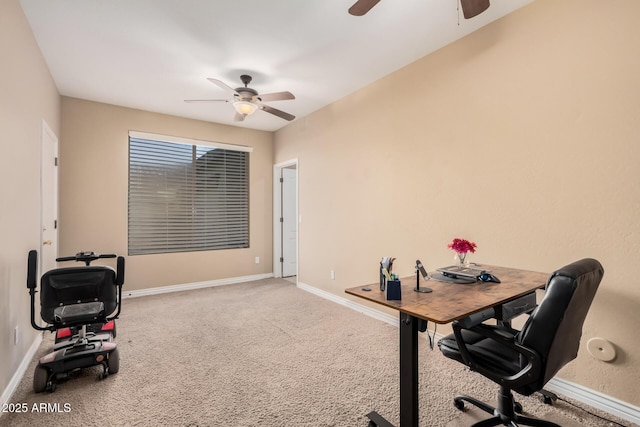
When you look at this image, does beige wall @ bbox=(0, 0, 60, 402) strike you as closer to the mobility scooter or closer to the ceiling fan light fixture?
the mobility scooter

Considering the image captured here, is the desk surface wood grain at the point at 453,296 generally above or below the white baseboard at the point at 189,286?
above

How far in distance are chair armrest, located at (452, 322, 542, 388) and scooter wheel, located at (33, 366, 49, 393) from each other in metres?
2.67

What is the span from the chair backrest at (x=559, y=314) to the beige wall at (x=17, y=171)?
2996 mm

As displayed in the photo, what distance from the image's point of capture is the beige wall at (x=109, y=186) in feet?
13.2

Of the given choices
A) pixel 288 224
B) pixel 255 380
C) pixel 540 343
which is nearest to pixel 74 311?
pixel 255 380

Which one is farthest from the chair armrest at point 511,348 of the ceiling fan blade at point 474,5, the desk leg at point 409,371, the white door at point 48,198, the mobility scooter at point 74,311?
the white door at point 48,198

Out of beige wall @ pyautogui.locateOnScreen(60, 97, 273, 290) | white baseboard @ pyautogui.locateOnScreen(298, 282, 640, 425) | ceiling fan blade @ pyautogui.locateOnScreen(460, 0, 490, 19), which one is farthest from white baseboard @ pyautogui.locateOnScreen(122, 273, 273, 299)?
ceiling fan blade @ pyautogui.locateOnScreen(460, 0, 490, 19)

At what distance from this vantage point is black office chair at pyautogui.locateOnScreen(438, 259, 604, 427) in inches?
48.9

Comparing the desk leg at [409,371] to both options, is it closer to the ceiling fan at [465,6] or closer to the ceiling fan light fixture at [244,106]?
the ceiling fan at [465,6]

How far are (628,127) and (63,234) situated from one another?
18.6 ft

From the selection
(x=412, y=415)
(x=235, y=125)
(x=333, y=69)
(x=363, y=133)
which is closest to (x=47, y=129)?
(x=235, y=125)

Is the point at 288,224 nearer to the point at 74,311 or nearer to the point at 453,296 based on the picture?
the point at 74,311

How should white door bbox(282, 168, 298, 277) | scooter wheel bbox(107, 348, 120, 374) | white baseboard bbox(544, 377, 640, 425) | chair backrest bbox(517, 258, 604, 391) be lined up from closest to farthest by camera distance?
chair backrest bbox(517, 258, 604, 391) → white baseboard bbox(544, 377, 640, 425) → scooter wheel bbox(107, 348, 120, 374) → white door bbox(282, 168, 298, 277)

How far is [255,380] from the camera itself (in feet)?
7.34
